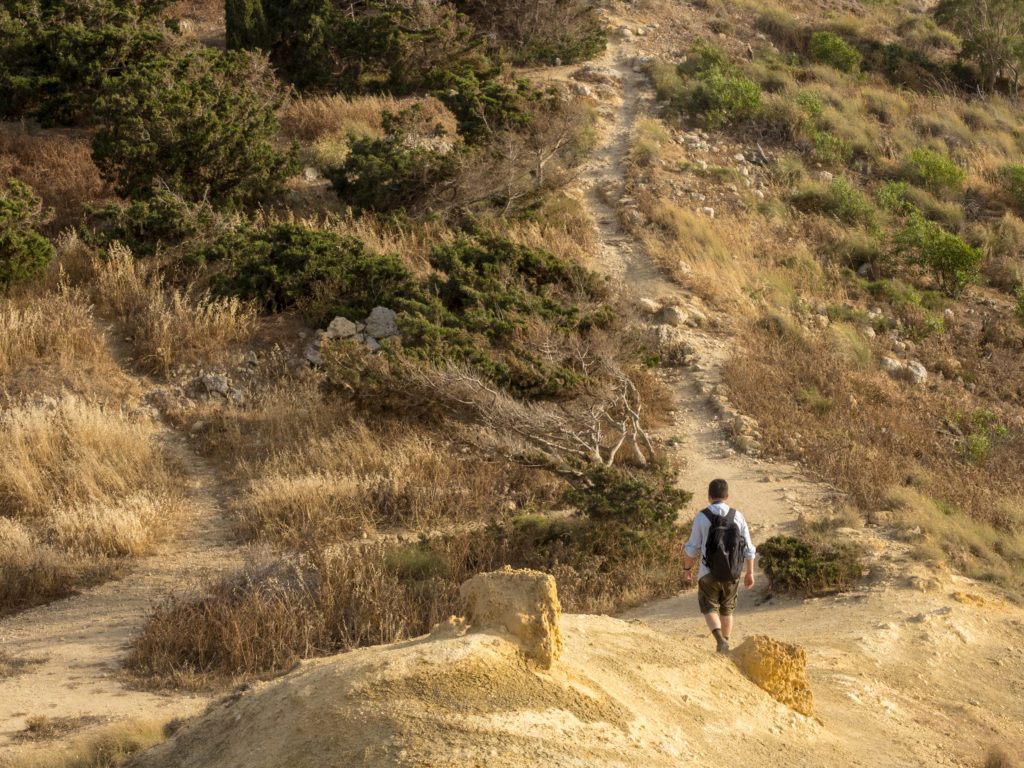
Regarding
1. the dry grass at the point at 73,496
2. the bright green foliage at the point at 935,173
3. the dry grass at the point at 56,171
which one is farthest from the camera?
the bright green foliage at the point at 935,173

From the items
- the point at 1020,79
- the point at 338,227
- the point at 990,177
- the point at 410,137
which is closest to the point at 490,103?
the point at 410,137

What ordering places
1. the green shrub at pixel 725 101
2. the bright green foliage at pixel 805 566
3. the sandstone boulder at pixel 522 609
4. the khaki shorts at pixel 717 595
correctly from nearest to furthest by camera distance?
the sandstone boulder at pixel 522 609
the khaki shorts at pixel 717 595
the bright green foliage at pixel 805 566
the green shrub at pixel 725 101

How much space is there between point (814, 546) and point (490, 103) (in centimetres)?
1056

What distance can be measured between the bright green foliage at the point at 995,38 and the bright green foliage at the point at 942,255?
10.9 m

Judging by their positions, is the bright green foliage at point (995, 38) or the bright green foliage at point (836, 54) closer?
the bright green foliage at point (836, 54)

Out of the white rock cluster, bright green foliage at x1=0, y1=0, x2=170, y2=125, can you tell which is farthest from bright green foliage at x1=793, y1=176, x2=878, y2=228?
bright green foliage at x1=0, y1=0, x2=170, y2=125

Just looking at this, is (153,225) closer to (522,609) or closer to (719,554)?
(719,554)

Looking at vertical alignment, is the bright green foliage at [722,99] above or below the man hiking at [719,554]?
above

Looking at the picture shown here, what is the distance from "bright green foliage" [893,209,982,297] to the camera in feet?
48.3

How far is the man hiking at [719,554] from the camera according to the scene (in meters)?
5.64

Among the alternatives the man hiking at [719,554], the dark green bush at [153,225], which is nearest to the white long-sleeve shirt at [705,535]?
the man hiking at [719,554]

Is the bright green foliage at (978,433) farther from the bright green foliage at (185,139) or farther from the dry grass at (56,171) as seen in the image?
the dry grass at (56,171)

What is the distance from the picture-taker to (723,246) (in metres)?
14.6

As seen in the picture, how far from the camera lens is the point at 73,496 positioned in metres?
7.97
